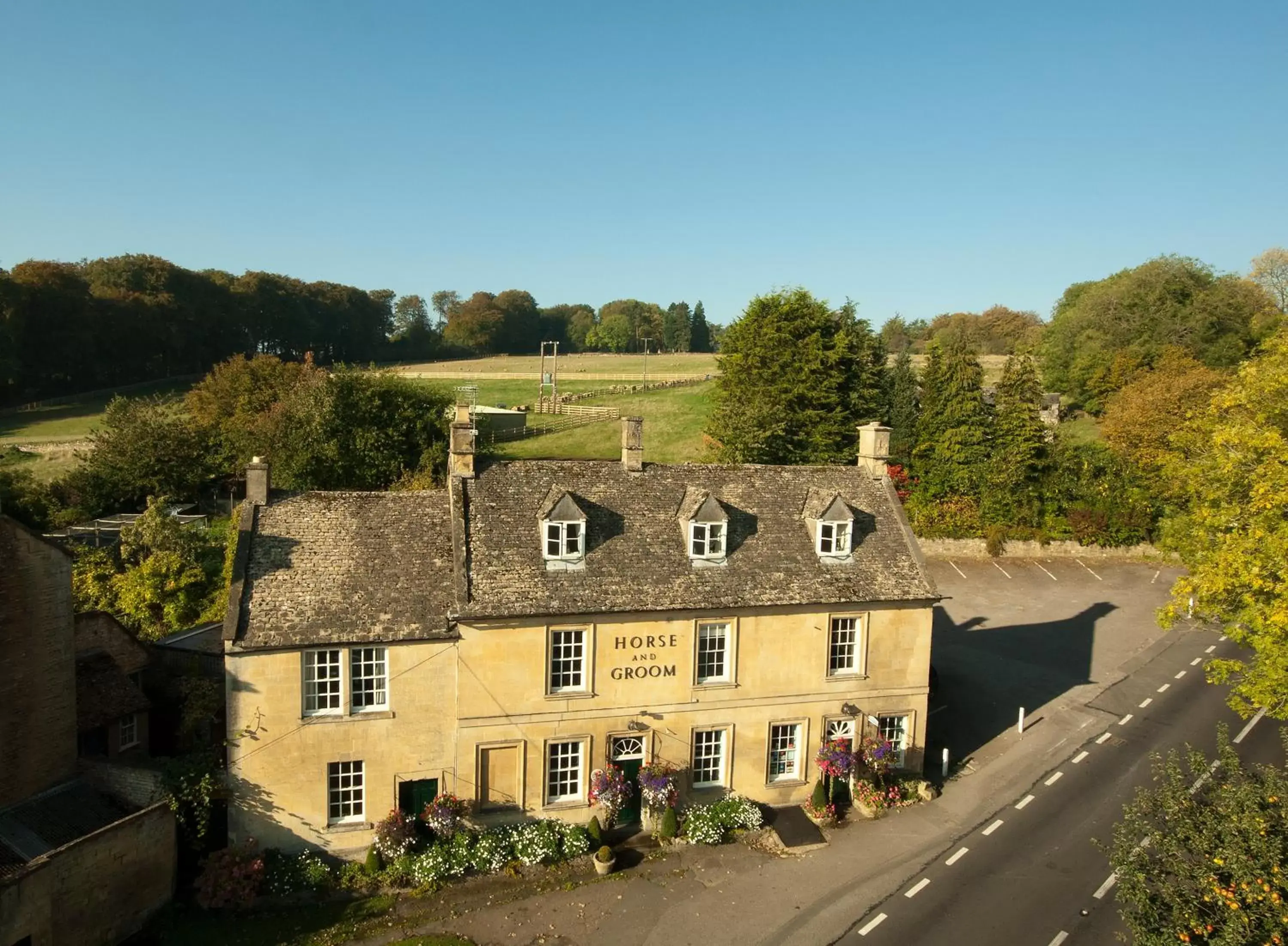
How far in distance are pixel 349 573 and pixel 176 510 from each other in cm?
3015

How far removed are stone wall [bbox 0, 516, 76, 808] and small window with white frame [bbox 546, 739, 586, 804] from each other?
12.6 metres

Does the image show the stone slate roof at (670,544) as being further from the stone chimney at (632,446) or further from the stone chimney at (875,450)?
the stone chimney at (875,450)

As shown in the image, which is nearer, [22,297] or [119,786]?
[119,786]

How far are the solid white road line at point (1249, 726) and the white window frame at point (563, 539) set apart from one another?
25246mm

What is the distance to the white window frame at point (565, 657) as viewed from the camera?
2256cm

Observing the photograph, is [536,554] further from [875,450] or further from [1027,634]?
[1027,634]

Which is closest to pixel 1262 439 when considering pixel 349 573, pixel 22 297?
pixel 349 573

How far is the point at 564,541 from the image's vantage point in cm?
2336

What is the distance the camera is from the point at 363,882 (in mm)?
20781

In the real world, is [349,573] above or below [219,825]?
above

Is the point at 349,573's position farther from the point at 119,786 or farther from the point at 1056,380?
the point at 1056,380

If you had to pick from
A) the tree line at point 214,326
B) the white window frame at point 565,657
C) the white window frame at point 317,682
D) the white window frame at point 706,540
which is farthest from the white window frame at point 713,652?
the tree line at point 214,326

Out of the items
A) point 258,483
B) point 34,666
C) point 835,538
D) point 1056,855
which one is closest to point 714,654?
point 835,538

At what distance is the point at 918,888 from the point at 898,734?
582cm
